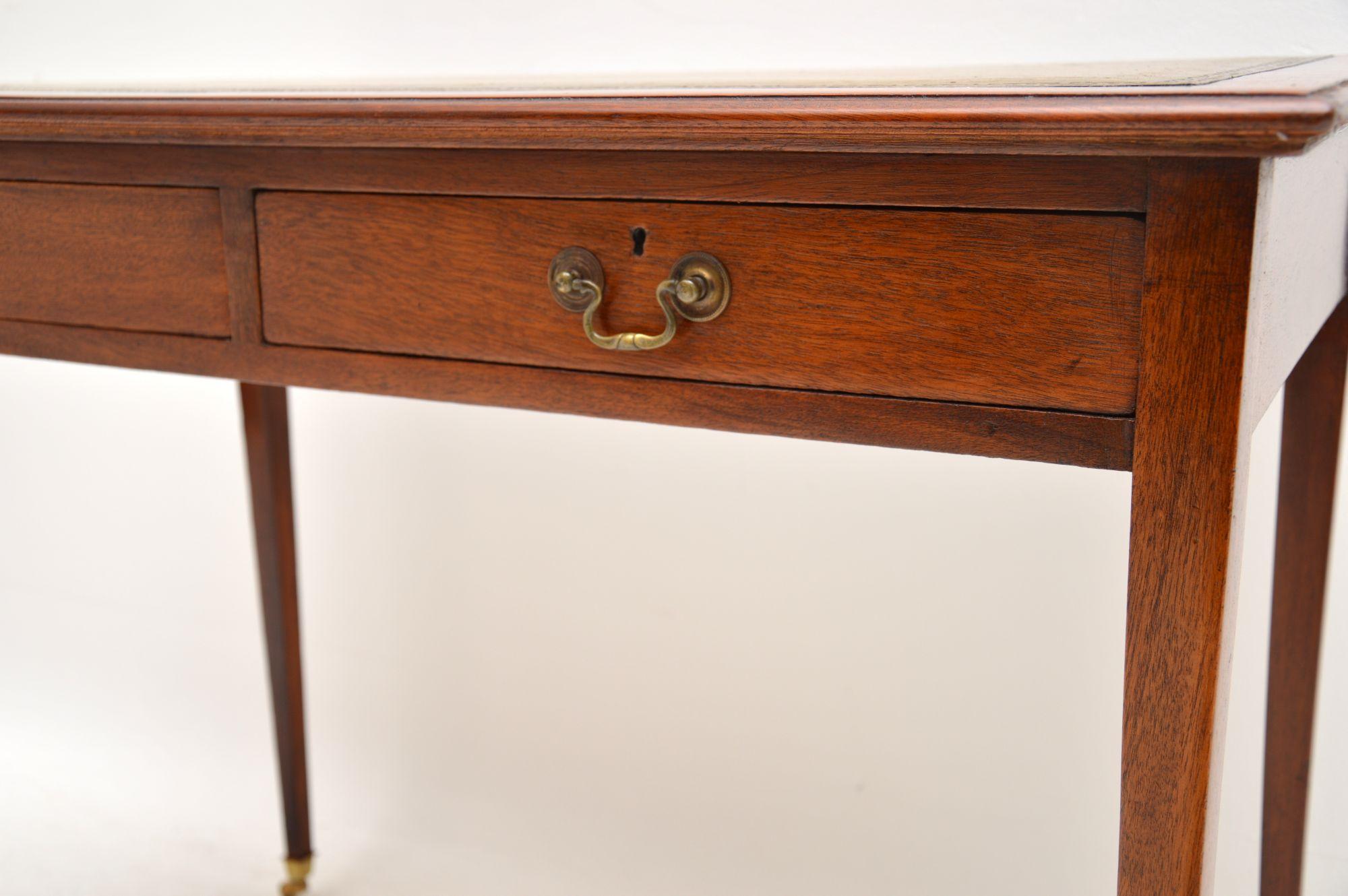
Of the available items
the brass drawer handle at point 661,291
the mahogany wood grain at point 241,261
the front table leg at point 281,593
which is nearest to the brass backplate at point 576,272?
the brass drawer handle at point 661,291

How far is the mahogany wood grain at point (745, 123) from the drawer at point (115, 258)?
0.20 ft

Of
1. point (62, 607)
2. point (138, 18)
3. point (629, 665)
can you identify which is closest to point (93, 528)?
point (62, 607)

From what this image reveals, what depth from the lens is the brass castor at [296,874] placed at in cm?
149

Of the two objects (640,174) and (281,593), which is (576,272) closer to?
(640,174)

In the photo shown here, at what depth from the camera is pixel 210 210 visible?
881 mm

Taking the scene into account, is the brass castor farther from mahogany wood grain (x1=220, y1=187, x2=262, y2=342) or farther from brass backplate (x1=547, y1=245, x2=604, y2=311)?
brass backplate (x1=547, y1=245, x2=604, y2=311)

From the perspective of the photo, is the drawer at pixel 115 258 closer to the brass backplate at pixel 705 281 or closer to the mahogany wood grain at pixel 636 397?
the mahogany wood grain at pixel 636 397

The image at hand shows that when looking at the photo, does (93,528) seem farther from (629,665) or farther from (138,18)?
(629,665)

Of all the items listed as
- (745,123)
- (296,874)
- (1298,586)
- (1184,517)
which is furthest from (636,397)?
(296,874)

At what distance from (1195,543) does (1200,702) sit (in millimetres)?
77

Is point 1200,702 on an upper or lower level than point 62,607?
upper

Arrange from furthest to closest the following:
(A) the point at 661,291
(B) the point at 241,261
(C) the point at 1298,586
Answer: (C) the point at 1298,586
(B) the point at 241,261
(A) the point at 661,291

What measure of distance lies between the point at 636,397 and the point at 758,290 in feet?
0.33

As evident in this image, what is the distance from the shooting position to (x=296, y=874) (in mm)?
1491
